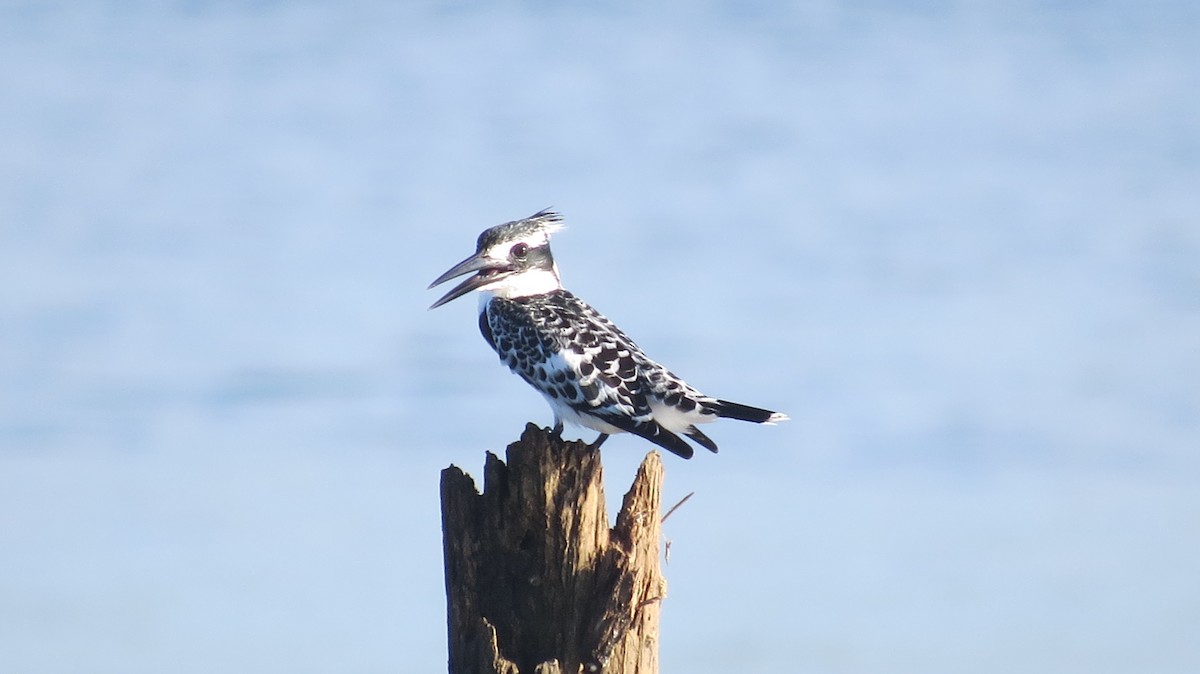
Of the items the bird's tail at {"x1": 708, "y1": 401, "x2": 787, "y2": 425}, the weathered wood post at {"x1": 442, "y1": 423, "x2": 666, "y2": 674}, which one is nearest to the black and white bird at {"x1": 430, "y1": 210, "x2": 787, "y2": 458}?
the bird's tail at {"x1": 708, "y1": 401, "x2": 787, "y2": 425}

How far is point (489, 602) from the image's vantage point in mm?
8289

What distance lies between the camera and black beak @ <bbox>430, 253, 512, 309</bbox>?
453 inches

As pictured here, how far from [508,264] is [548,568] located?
13.3 feet

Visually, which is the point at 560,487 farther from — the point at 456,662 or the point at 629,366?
the point at 629,366

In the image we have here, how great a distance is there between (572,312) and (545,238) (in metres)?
1.09

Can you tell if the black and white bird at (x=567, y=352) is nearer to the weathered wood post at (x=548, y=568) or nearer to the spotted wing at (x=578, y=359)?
the spotted wing at (x=578, y=359)

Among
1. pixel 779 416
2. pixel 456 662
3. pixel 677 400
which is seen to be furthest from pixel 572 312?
pixel 456 662

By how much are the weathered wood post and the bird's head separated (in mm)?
3272

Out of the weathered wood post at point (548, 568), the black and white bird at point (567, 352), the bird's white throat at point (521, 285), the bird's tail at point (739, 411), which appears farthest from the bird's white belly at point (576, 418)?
the weathered wood post at point (548, 568)

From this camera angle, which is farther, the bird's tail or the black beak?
the black beak

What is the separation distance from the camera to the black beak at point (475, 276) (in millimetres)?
11508

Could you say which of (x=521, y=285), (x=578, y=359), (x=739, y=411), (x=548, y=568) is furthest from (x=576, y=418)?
(x=548, y=568)

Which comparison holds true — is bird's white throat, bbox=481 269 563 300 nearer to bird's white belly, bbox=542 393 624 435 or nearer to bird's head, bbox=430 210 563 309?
bird's head, bbox=430 210 563 309

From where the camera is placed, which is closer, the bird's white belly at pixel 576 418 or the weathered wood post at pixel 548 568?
the weathered wood post at pixel 548 568
